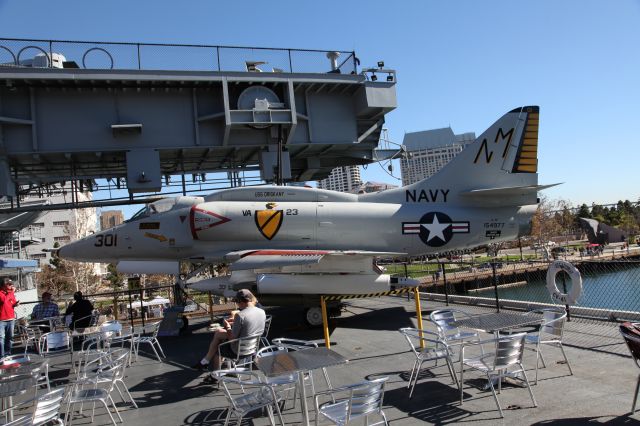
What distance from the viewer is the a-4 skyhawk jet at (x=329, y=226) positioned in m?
10.9

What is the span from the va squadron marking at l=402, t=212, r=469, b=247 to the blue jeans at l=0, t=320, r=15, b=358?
10228mm

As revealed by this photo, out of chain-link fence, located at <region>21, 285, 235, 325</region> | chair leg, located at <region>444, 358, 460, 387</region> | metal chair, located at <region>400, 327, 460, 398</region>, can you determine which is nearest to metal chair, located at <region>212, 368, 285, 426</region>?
metal chair, located at <region>400, 327, 460, 398</region>

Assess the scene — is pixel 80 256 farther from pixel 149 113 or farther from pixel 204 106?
pixel 204 106

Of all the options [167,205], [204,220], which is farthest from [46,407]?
[167,205]

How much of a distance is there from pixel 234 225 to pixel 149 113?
577 centimetres

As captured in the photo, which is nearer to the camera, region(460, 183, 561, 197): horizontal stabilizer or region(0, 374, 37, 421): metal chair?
region(0, 374, 37, 421): metal chair

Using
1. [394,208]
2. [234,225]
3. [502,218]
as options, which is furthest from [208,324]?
[502,218]

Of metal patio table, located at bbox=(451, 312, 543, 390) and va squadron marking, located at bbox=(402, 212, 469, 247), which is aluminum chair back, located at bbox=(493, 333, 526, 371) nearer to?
metal patio table, located at bbox=(451, 312, 543, 390)

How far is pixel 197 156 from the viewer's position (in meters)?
17.0

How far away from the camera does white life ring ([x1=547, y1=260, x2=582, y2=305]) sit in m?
A: 8.75

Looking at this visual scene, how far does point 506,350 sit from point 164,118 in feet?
42.9

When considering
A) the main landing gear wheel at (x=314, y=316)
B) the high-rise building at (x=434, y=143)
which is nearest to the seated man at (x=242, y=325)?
the main landing gear wheel at (x=314, y=316)

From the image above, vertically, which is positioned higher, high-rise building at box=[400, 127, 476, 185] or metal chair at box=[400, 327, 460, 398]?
high-rise building at box=[400, 127, 476, 185]

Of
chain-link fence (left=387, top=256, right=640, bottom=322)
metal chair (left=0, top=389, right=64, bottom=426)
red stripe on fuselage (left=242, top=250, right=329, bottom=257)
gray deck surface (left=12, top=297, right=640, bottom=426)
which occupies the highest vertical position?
red stripe on fuselage (left=242, top=250, right=329, bottom=257)
